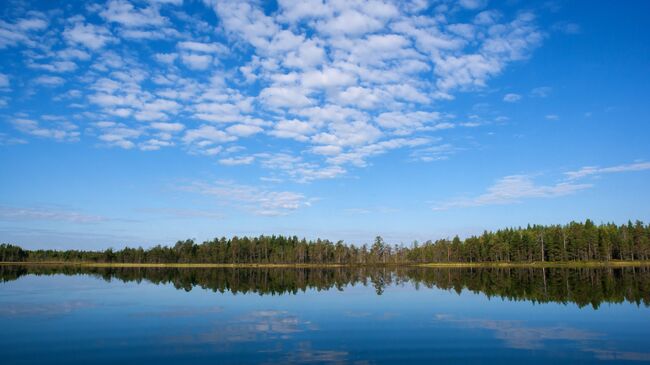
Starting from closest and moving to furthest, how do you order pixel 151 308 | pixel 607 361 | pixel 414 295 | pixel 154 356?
pixel 607 361
pixel 154 356
pixel 151 308
pixel 414 295

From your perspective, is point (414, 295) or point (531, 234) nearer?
point (414, 295)

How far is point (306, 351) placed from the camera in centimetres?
2033

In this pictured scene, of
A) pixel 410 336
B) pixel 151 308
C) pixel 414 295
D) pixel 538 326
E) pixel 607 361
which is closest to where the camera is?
pixel 607 361

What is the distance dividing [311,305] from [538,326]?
1884 cm

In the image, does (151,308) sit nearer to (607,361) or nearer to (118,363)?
(118,363)

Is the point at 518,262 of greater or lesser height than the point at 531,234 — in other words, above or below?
below

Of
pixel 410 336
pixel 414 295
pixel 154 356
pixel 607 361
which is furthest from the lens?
pixel 414 295

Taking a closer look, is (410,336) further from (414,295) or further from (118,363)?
(414,295)

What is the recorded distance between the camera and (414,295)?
48.2m

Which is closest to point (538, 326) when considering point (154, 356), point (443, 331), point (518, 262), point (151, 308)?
point (443, 331)

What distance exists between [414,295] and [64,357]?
35.6 meters

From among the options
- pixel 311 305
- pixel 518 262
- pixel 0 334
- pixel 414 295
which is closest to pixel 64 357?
pixel 0 334

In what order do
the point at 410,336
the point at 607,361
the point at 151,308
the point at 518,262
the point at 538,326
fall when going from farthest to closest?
1. the point at 518,262
2. the point at 151,308
3. the point at 538,326
4. the point at 410,336
5. the point at 607,361

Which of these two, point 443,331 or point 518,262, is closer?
point 443,331
